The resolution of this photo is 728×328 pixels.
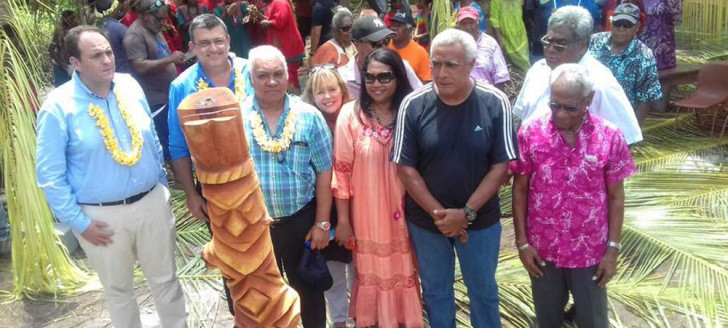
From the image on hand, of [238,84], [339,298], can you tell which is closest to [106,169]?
[238,84]

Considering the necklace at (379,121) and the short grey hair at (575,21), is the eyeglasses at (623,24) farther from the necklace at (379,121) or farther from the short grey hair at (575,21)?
the necklace at (379,121)

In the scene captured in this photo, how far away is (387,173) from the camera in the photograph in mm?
2867

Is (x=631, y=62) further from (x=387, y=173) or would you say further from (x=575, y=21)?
(x=387, y=173)

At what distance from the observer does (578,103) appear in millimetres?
2430

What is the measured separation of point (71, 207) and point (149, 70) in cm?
228

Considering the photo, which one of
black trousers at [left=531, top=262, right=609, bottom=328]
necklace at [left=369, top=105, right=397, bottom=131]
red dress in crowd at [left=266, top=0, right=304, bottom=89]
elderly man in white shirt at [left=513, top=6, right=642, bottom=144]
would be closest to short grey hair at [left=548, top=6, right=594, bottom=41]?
elderly man in white shirt at [left=513, top=6, right=642, bottom=144]

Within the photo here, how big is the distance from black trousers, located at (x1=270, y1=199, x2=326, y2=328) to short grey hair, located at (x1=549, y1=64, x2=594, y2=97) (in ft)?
3.76

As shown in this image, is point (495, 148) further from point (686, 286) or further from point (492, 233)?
point (686, 286)

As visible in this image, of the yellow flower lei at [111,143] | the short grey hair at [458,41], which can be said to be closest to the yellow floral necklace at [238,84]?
the yellow flower lei at [111,143]

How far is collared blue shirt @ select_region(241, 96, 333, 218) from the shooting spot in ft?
8.88

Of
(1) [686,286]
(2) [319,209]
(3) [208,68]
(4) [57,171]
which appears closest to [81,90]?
(4) [57,171]

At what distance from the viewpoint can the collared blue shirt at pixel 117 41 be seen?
4.79 meters

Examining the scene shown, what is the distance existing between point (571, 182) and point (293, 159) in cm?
108

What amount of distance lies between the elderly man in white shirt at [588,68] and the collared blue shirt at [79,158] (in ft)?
5.67
